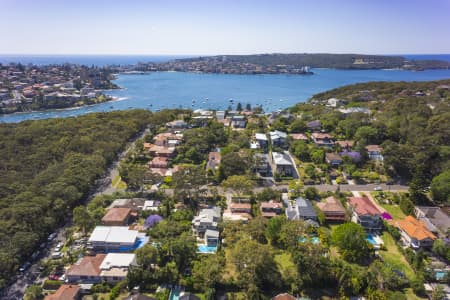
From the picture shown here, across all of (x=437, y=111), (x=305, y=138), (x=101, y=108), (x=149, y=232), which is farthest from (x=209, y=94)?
(x=149, y=232)

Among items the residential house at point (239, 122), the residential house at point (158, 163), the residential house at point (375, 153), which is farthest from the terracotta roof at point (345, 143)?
the residential house at point (158, 163)

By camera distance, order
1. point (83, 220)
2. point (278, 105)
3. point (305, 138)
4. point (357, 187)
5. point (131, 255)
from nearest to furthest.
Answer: point (131, 255) < point (83, 220) < point (357, 187) < point (305, 138) < point (278, 105)

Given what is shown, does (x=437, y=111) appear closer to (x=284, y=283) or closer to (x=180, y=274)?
(x=284, y=283)

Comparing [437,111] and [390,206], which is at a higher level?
[437,111]

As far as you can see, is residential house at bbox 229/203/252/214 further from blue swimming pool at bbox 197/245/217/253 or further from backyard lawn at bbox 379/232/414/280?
backyard lawn at bbox 379/232/414/280

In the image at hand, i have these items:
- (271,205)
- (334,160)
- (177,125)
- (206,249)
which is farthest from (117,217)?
(177,125)

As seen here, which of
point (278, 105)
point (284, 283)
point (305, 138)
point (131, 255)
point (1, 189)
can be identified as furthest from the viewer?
point (278, 105)

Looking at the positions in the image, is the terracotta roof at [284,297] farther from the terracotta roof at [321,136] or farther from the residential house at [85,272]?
the terracotta roof at [321,136]

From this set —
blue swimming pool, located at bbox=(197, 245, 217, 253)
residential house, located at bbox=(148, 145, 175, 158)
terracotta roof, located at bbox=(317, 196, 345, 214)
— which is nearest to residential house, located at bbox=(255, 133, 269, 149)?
residential house, located at bbox=(148, 145, 175, 158)
